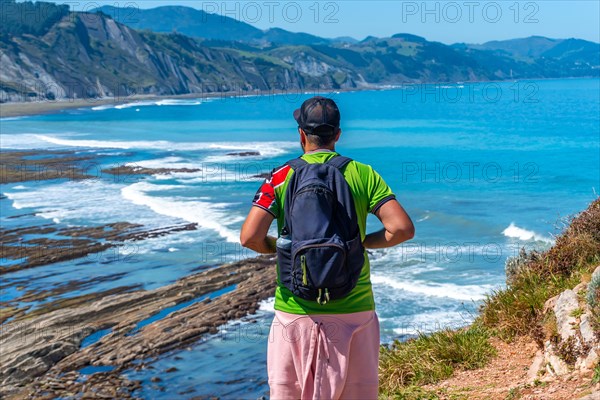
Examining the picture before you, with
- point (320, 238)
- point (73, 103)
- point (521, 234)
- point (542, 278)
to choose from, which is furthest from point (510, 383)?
point (73, 103)

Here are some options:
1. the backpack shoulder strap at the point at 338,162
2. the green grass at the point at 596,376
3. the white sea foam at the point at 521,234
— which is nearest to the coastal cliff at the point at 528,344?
the green grass at the point at 596,376

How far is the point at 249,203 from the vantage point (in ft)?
100

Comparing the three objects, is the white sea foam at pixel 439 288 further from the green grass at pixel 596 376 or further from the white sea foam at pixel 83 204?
the green grass at pixel 596 376

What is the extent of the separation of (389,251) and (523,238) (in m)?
6.04

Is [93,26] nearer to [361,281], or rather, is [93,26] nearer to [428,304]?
[428,304]

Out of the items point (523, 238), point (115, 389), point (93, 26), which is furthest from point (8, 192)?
point (93, 26)

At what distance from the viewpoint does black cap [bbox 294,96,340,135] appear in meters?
3.36

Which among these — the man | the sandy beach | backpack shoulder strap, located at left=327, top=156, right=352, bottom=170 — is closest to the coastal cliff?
the man

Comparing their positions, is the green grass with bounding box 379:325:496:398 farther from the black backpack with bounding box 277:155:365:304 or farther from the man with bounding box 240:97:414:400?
the black backpack with bounding box 277:155:365:304

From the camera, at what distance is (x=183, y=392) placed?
37.1 ft

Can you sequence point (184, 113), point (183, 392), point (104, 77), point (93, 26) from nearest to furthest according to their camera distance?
point (183, 392) → point (184, 113) → point (104, 77) → point (93, 26)

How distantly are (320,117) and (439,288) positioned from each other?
14745 mm

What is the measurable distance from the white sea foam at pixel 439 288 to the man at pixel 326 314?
1391cm

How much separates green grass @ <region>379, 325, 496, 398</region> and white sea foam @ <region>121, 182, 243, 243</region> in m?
16.2
